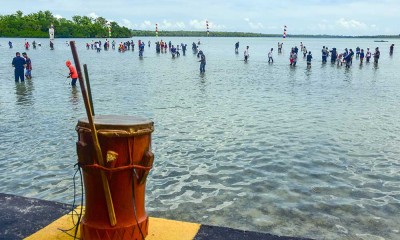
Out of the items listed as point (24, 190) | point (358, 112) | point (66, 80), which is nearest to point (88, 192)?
point (24, 190)

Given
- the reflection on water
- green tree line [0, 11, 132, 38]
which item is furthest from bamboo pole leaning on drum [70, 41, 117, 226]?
green tree line [0, 11, 132, 38]

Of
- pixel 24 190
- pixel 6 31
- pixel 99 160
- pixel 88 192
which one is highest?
pixel 6 31

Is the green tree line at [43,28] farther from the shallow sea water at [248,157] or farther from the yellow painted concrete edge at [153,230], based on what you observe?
the yellow painted concrete edge at [153,230]

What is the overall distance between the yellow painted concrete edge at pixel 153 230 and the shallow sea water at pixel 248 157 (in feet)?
5.96

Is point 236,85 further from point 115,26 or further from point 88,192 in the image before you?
point 115,26

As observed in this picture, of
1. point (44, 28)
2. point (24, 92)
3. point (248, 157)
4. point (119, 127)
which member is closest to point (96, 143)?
point (119, 127)

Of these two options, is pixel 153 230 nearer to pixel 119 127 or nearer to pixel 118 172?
pixel 118 172

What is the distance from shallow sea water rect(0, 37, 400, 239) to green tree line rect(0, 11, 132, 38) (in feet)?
521

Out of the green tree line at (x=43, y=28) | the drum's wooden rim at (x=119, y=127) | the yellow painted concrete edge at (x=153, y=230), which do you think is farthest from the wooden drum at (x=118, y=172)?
the green tree line at (x=43, y=28)

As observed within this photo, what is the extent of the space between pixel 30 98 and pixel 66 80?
24.6 ft

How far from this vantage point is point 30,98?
57.6ft

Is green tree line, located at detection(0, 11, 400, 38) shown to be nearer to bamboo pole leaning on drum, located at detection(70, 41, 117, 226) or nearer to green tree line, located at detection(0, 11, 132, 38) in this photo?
green tree line, located at detection(0, 11, 132, 38)

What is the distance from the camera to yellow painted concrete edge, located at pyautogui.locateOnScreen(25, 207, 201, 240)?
4.06 meters

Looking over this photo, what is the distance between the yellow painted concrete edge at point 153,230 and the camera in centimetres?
406
